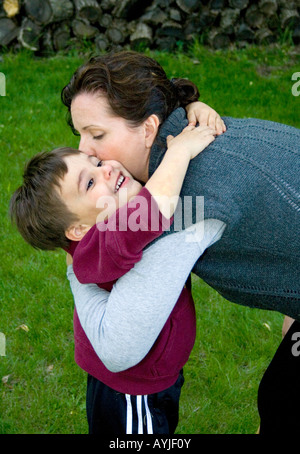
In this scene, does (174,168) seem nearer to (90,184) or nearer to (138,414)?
(90,184)

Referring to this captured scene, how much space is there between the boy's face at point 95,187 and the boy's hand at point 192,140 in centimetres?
23

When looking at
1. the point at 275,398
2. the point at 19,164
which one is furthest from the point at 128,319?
the point at 19,164

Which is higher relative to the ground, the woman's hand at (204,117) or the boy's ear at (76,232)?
the woman's hand at (204,117)

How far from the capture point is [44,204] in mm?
2074

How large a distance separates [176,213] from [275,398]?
931 mm

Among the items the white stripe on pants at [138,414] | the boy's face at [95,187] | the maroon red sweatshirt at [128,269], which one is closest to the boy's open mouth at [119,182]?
the boy's face at [95,187]

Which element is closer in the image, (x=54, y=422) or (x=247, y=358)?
(x=54, y=422)

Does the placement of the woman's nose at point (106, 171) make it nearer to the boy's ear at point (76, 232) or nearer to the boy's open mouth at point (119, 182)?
the boy's open mouth at point (119, 182)

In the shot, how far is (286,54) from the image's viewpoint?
6730 mm

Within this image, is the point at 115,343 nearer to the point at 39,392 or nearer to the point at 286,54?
the point at 39,392

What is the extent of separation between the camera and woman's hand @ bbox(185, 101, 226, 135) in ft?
6.46

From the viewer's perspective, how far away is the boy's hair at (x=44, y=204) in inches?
81.4

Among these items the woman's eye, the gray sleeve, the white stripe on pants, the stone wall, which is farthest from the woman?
the stone wall

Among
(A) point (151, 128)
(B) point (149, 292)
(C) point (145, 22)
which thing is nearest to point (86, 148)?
(A) point (151, 128)
